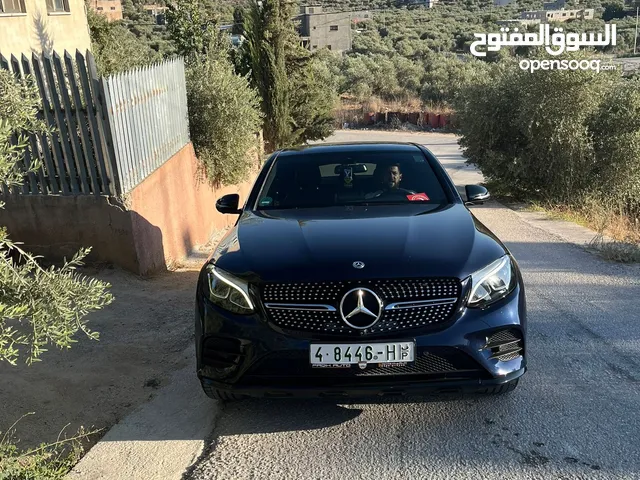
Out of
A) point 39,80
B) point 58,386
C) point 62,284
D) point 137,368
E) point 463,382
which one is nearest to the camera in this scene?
point 62,284

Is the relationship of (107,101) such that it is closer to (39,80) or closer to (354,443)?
(39,80)

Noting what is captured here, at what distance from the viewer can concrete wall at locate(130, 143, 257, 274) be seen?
6.80 meters

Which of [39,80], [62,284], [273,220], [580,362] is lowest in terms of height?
[580,362]

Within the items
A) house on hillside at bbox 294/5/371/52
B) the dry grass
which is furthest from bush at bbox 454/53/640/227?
house on hillside at bbox 294/5/371/52

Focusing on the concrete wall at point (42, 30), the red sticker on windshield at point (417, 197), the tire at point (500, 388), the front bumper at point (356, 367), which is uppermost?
the concrete wall at point (42, 30)

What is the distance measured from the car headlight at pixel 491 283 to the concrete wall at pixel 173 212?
4.23 m

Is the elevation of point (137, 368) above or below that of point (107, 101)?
below

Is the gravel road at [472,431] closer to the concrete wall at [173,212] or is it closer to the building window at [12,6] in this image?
the concrete wall at [173,212]

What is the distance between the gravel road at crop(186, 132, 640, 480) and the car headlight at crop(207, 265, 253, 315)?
0.75 m

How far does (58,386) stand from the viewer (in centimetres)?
418

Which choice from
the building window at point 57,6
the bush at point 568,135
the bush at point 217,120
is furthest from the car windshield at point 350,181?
the building window at point 57,6

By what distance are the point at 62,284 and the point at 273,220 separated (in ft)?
5.83

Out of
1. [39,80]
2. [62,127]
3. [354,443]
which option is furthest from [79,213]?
[354,443]

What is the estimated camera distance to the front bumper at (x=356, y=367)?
10.4 feet
